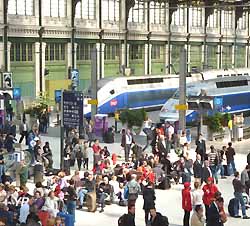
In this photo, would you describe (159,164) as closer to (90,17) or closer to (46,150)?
(46,150)

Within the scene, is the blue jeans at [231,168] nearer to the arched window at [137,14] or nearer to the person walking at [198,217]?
the person walking at [198,217]

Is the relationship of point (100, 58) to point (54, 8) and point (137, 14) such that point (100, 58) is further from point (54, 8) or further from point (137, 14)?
point (137, 14)

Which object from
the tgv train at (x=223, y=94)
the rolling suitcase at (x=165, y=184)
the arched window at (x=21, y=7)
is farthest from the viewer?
the arched window at (x=21, y=7)

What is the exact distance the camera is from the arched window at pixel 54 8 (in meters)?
58.1

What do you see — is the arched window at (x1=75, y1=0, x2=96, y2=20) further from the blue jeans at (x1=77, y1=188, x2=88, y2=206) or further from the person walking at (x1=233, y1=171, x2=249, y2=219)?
the person walking at (x1=233, y1=171, x2=249, y2=219)

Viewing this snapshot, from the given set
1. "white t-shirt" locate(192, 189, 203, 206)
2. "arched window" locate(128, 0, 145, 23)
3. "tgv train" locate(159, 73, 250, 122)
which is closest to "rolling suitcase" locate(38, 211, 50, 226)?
"white t-shirt" locate(192, 189, 203, 206)

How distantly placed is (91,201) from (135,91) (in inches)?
1428

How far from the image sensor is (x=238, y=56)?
9450 cm

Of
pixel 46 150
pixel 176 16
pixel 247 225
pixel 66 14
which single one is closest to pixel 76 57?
pixel 66 14

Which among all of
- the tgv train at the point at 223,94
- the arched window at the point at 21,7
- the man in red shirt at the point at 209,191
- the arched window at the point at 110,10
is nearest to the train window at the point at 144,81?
the tgv train at the point at 223,94

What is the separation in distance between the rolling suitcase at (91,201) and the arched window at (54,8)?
40255 millimetres

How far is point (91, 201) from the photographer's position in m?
19.8

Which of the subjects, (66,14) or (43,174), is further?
→ (66,14)

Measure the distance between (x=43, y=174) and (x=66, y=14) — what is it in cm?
3751
